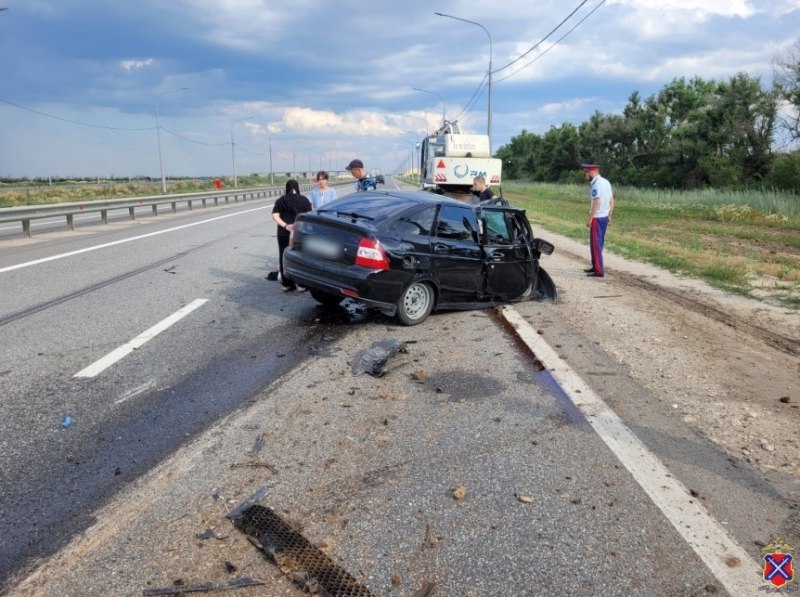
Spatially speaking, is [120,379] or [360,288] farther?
[360,288]

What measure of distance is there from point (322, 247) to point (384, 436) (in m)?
3.45

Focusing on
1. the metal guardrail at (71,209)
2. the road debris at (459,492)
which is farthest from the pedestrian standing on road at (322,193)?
the metal guardrail at (71,209)

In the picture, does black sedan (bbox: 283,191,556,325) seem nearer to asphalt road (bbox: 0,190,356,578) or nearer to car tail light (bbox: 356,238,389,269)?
car tail light (bbox: 356,238,389,269)

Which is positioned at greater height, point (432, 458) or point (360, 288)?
point (360, 288)

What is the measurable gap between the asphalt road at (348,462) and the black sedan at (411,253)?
0.51 metres

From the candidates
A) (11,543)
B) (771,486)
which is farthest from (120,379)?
(771,486)

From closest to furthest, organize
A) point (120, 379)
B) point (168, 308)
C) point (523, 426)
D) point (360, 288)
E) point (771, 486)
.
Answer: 1. point (771, 486)
2. point (523, 426)
3. point (120, 379)
4. point (360, 288)
5. point (168, 308)

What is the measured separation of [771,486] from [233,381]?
384 cm

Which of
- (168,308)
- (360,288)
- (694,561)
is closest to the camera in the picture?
(694,561)

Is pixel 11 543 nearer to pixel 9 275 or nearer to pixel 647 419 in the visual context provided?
pixel 647 419

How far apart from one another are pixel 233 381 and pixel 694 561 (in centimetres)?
361

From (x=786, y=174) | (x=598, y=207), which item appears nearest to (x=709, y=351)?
(x=598, y=207)

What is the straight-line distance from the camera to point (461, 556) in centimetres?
280

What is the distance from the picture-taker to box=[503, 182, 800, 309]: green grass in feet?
35.4
